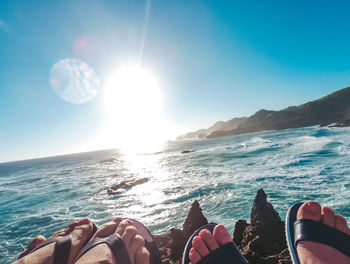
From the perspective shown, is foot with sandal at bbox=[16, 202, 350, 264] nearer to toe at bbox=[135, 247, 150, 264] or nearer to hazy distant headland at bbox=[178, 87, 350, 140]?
toe at bbox=[135, 247, 150, 264]

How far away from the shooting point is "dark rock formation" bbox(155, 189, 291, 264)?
259 centimetres

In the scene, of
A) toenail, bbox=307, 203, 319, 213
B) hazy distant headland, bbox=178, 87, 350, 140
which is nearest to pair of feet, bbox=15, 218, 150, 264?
toenail, bbox=307, 203, 319, 213

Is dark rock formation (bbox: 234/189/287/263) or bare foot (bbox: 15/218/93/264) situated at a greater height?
bare foot (bbox: 15/218/93/264)

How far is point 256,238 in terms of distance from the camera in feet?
9.45

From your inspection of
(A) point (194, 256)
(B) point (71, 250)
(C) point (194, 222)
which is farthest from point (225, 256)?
(C) point (194, 222)

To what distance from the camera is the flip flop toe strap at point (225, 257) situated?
1.84 metres

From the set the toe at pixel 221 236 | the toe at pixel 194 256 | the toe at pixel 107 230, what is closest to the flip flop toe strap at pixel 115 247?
the toe at pixel 107 230

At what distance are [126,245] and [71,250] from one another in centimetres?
60

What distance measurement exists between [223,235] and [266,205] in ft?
6.07

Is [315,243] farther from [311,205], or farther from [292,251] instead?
→ [311,205]

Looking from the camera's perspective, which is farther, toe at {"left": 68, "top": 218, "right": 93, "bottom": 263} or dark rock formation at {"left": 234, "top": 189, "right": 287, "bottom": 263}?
dark rock formation at {"left": 234, "top": 189, "right": 287, "bottom": 263}

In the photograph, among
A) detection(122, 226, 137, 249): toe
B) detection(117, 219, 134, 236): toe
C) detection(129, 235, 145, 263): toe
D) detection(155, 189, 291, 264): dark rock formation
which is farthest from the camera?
detection(155, 189, 291, 264): dark rock formation

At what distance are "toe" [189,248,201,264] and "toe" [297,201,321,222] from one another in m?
1.33

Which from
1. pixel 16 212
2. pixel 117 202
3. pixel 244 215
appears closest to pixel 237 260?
pixel 244 215
